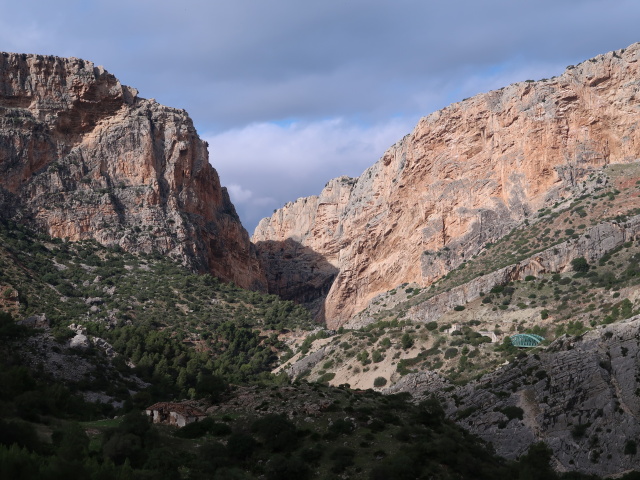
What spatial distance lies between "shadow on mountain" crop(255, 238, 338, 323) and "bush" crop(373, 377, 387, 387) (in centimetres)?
5914

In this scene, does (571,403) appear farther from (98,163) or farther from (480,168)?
(98,163)

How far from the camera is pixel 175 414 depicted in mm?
36281

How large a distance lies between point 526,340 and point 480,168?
41.6 metres

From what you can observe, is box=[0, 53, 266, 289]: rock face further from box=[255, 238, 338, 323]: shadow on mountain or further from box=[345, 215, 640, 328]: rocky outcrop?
box=[345, 215, 640, 328]: rocky outcrop

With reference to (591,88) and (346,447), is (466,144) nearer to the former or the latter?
(591,88)

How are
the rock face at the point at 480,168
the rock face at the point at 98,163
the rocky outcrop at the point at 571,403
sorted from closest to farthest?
the rocky outcrop at the point at 571,403
the rock face at the point at 480,168
the rock face at the point at 98,163

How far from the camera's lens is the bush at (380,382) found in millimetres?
58541

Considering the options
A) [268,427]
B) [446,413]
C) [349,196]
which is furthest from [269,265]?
[268,427]

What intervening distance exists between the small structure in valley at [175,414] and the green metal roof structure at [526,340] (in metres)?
27.2

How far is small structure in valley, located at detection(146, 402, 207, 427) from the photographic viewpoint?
35594 millimetres

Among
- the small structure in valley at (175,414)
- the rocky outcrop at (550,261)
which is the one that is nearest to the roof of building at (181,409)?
the small structure in valley at (175,414)

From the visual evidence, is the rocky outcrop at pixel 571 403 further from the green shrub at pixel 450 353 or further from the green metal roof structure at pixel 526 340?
the green shrub at pixel 450 353

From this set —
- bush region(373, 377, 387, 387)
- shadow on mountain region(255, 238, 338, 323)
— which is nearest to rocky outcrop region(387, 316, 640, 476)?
bush region(373, 377, 387, 387)

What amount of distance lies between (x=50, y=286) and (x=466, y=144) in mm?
53656
